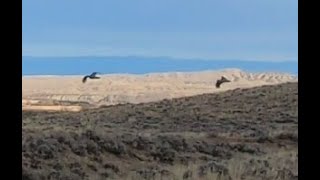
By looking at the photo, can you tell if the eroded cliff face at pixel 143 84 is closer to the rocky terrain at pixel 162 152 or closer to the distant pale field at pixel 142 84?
the distant pale field at pixel 142 84

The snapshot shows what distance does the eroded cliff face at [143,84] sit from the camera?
8862cm

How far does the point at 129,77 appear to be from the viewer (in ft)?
411

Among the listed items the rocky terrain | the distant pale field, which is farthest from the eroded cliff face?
the rocky terrain

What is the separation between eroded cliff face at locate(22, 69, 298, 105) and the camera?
8862 centimetres

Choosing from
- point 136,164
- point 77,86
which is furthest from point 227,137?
point 77,86

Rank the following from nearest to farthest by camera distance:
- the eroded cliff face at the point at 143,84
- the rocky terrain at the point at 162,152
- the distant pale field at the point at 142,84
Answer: the rocky terrain at the point at 162,152
the eroded cliff face at the point at 143,84
the distant pale field at the point at 142,84

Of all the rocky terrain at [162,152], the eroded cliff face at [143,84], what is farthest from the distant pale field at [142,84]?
the rocky terrain at [162,152]

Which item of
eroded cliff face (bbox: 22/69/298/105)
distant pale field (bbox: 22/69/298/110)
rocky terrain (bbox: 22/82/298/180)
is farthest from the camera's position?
distant pale field (bbox: 22/69/298/110)

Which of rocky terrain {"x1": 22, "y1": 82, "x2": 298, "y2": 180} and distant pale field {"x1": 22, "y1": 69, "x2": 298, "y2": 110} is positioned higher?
distant pale field {"x1": 22, "y1": 69, "x2": 298, "y2": 110}

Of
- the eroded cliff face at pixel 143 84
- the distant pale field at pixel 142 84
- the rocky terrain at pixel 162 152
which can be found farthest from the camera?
the distant pale field at pixel 142 84

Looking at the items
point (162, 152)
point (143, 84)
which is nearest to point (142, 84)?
point (143, 84)

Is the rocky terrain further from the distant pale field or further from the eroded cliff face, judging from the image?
the eroded cliff face

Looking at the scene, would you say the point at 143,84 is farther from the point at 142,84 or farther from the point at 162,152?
the point at 162,152
